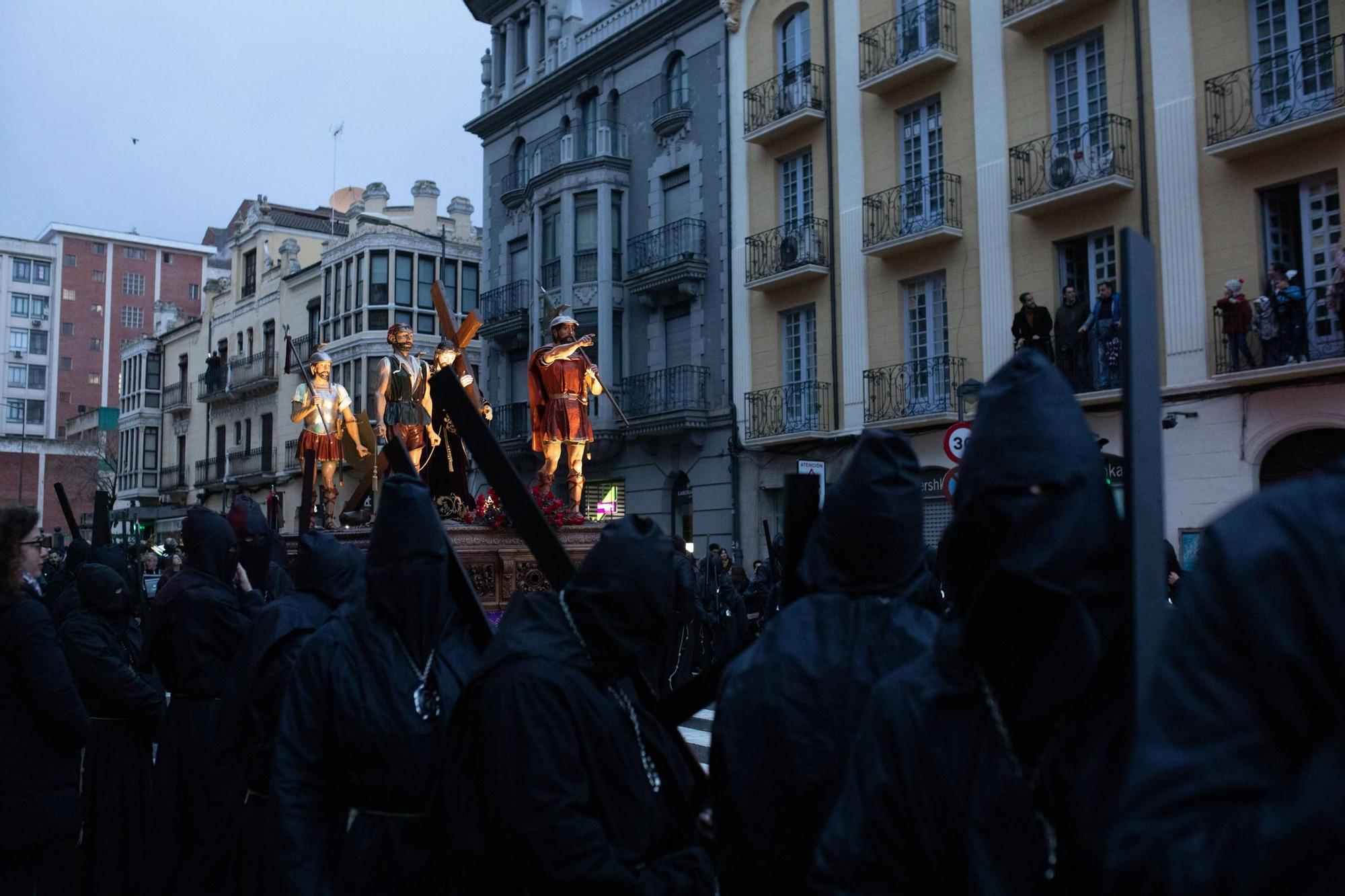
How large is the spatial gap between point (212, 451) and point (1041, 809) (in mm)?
52747

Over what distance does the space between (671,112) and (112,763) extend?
2253cm

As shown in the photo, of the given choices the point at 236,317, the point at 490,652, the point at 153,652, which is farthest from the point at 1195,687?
the point at 236,317

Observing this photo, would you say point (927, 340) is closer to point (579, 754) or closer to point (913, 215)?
point (913, 215)

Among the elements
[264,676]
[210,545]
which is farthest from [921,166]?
[264,676]

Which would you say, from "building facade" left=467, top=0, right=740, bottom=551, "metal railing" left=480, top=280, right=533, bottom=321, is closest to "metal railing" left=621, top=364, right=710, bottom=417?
"building facade" left=467, top=0, right=740, bottom=551

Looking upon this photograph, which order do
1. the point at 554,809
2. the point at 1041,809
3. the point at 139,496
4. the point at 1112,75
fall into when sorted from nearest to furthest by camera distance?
the point at 1041,809
the point at 554,809
the point at 1112,75
the point at 139,496

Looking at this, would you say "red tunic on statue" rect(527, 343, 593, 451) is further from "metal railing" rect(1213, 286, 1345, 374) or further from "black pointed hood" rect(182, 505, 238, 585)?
"metal railing" rect(1213, 286, 1345, 374)

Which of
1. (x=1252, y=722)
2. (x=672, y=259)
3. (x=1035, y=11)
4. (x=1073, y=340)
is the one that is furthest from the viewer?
(x=672, y=259)

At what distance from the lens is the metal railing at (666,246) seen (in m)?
26.5

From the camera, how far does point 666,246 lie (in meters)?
27.2

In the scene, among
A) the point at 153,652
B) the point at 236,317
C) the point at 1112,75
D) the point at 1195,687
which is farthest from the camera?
the point at 236,317

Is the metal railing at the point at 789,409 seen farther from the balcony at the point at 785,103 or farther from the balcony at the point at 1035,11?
the balcony at the point at 1035,11

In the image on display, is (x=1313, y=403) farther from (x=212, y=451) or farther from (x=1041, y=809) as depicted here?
(x=212, y=451)

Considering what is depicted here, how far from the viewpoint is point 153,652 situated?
6621 mm
